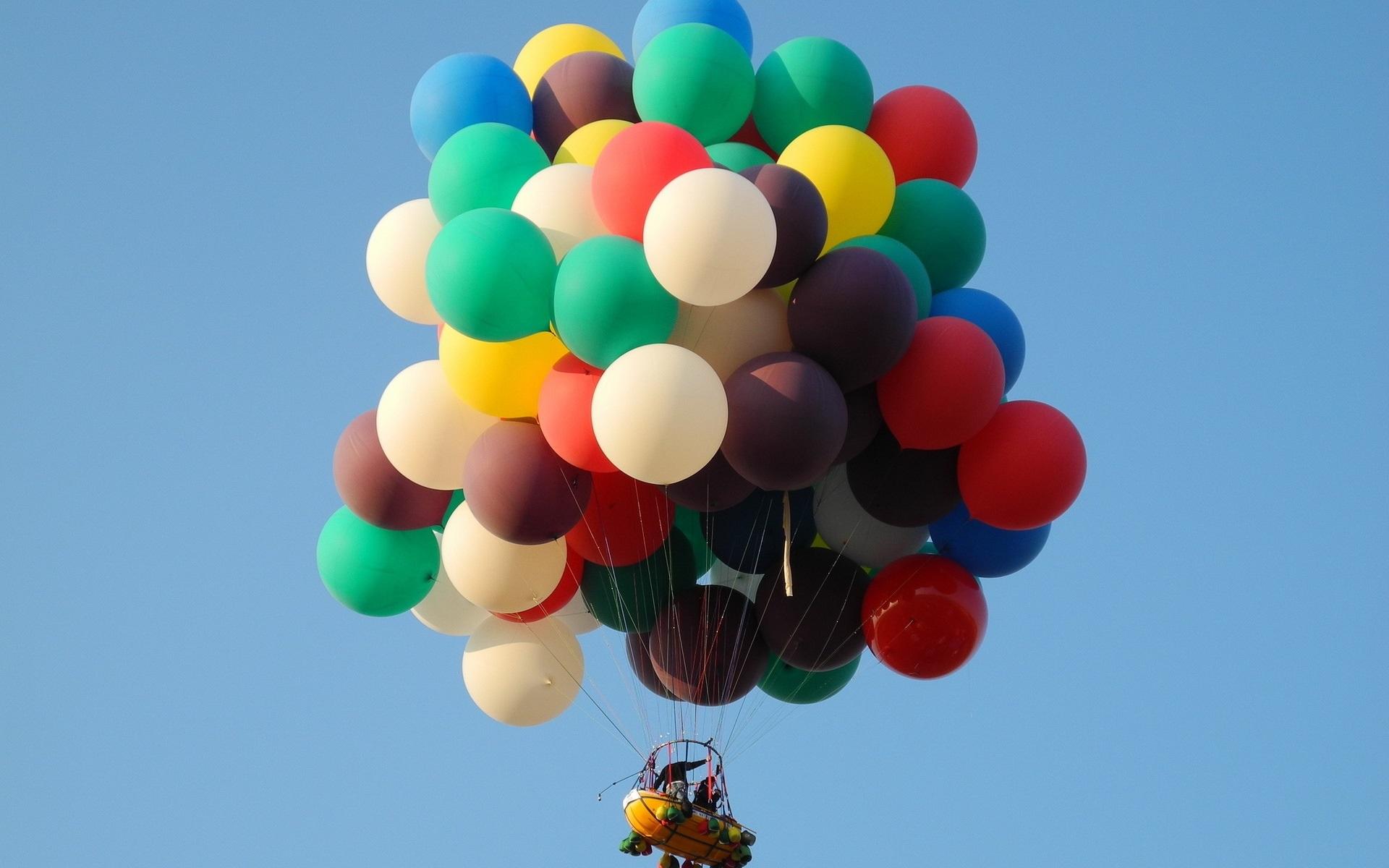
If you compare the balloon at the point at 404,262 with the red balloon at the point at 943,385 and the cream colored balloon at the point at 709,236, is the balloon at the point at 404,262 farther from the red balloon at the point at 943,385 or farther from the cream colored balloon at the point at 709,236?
the red balloon at the point at 943,385

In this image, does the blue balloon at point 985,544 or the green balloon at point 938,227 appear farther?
the blue balloon at point 985,544

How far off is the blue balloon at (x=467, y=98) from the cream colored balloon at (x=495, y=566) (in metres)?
2.28

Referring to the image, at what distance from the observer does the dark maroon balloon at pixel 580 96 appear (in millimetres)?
11328

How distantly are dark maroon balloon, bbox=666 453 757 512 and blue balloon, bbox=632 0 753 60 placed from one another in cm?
268

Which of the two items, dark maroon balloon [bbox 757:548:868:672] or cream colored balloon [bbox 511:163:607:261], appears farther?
dark maroon balloon [bbox 757:548:868:672]

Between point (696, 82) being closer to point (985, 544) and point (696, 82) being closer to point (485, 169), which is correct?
point (485, 169)

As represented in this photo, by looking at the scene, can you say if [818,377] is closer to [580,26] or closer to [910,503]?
[910,503]

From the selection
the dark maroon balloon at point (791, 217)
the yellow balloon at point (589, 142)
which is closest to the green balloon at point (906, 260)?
the dark maroon balloon at point (791, 217)

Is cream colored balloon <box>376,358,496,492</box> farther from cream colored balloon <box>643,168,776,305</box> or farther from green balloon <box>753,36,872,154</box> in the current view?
green balloon <box>753,36,872,154</box>

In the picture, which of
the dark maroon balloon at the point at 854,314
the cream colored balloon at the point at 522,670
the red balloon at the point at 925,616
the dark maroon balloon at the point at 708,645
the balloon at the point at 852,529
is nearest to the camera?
the dark maroon balloon at the point at 854,314

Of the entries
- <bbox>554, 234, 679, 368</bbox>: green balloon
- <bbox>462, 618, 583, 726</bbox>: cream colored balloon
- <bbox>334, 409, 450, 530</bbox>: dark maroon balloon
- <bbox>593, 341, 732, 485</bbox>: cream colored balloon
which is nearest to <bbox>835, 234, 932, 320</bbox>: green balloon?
<bbox>554, 234, 679, 368</bbox>: green balloon

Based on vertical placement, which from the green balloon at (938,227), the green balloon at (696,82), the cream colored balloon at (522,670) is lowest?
the cream colored balloon at (522,670)

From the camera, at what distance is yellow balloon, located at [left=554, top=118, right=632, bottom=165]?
10945mm

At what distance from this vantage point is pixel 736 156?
1066 centimetres
